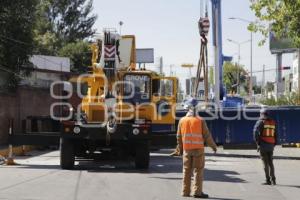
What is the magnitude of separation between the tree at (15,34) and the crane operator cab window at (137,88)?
1064cm

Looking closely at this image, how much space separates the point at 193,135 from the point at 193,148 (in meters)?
0.26

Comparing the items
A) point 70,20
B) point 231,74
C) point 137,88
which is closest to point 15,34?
point 137,88

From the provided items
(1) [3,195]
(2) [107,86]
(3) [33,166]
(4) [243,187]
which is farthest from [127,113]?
(1) [3,195]

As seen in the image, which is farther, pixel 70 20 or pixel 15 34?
pixel 70 20

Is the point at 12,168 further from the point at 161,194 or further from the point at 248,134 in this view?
the point at 248,134

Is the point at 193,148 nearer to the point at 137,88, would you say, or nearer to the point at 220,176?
the point at 220,176

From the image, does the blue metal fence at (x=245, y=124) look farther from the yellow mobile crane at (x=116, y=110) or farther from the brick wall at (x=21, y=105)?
the brick wall at (x=21, y=105)

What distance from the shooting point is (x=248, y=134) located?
2275cm

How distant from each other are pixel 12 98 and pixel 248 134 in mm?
12149

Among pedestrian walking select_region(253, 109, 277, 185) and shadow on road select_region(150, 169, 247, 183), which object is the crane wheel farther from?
pedestrian walking select_region(253, 109, 277, 185)

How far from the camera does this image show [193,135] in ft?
41.2

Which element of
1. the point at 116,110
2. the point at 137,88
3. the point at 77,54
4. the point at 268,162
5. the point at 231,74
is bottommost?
the point at 268,162

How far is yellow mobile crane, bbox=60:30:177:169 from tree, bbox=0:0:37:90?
934cm

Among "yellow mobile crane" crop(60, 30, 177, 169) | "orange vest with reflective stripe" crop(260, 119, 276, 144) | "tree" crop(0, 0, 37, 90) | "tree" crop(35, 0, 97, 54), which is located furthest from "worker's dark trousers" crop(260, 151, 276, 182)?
"tree" crop(35, 0, 97, 54)
